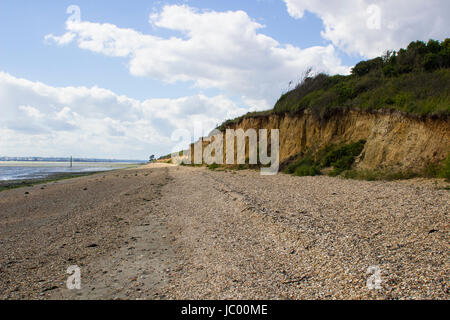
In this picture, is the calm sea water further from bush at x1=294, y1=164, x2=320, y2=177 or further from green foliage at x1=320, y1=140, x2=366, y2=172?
green foliage at x1=320, y1=140, x2=366, y2=172

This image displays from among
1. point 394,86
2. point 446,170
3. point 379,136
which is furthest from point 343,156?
point 446,170

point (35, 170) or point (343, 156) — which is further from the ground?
point (343, 156)

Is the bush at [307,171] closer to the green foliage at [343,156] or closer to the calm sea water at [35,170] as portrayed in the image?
the green foliage at [343,156]

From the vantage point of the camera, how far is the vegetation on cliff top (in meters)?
14.0

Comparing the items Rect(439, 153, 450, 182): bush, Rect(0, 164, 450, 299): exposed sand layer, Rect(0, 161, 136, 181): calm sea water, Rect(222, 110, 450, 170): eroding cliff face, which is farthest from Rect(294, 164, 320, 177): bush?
Rect(0, 161, 136, 181): calm sea water

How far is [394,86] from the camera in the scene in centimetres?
1648

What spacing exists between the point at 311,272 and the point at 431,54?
17062 millimetres

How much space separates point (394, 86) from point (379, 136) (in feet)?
10.5

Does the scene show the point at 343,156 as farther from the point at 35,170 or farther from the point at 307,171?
the point at 35,170

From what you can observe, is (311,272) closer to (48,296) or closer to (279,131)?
(48,296)

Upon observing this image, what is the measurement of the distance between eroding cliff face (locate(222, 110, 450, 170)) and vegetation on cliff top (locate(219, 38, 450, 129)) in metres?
0.51

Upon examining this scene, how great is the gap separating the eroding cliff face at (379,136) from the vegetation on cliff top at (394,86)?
514 millimetres

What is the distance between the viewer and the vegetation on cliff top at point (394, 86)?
14.0m
